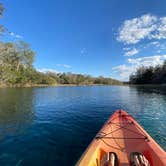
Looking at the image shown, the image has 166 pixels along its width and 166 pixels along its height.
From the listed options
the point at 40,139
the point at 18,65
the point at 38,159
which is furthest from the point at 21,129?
the point at 18,65

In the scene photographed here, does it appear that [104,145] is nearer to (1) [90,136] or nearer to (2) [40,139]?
(1) [90,136]

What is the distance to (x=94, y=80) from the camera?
134750 millimetres

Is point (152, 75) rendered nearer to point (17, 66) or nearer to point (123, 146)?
point (17, 66)

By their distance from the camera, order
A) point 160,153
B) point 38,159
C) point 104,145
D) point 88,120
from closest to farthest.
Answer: point 160,153, point 104,145, point 38,159, point 88,120

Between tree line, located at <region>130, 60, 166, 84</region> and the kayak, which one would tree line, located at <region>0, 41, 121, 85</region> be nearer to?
the kayak

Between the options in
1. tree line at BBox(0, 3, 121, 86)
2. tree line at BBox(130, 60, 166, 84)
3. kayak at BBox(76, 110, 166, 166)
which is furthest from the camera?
tree line at BBox(130, 60, 166, 84)

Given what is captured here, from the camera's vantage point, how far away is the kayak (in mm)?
3515

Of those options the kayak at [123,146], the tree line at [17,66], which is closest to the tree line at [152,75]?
the tree line at [17,66]

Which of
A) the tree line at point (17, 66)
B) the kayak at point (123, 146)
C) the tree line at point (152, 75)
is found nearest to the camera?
the kayak at point (123, 146)

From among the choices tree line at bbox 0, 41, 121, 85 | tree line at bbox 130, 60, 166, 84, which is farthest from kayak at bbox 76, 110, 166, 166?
tree line at bbox 130, 60, 166, 84

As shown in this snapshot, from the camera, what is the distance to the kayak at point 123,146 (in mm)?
3515

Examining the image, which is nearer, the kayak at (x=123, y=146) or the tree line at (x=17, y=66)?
the kayak at (x=123, y=146)

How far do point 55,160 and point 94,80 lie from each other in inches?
5145

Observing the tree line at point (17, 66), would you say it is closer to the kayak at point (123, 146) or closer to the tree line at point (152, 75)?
the kayak at point (123, 146)
